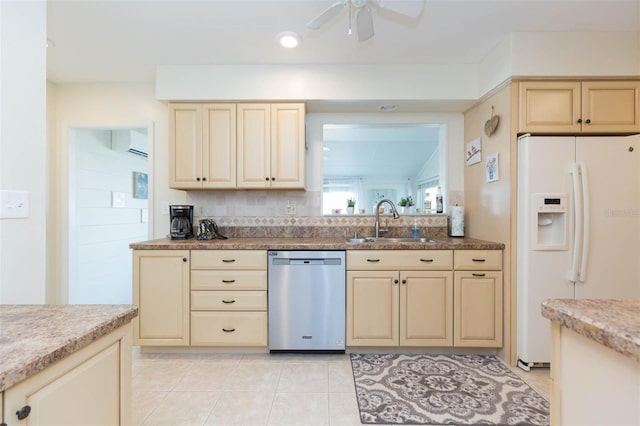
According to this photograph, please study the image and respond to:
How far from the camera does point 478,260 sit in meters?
2.31

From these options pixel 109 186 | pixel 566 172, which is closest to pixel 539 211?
pixel 566 172

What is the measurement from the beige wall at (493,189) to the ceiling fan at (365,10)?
98 cm

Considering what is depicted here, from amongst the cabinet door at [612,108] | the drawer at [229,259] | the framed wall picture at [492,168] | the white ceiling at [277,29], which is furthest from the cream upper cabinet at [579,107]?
the drawer at [229,259]

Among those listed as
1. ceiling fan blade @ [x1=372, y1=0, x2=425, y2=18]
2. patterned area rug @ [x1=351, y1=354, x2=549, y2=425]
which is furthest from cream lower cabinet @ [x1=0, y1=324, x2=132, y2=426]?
ceiling fan blade @ [x1=372, y1=0, x2=425, y2=18]

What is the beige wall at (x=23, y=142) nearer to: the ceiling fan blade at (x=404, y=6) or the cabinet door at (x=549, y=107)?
the ceiling fan blade at (x=404, y=6)

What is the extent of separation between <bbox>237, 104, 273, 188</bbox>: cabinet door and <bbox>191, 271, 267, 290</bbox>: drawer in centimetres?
79

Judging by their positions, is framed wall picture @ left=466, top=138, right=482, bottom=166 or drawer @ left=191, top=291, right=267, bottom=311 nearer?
drawer @ left=191, top=291, right=267, bottom=311

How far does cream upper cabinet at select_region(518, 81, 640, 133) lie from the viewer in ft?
7.14

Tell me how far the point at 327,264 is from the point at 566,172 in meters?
1.84

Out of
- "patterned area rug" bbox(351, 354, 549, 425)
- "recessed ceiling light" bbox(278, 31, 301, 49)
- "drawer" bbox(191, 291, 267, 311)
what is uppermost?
"recessed ceiling light" bbox(278, 31, 301, 49)

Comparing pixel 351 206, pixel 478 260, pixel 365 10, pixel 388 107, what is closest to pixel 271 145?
pixel 351 206

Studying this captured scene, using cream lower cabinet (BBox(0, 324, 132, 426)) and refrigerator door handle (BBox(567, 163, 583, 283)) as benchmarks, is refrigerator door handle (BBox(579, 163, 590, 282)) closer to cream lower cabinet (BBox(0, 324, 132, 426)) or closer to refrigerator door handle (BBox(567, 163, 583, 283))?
refrigerator door handle (BBox(567, 163, 583, 283))

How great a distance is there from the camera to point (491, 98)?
8.04 feet

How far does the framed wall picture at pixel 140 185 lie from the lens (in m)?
4.15
